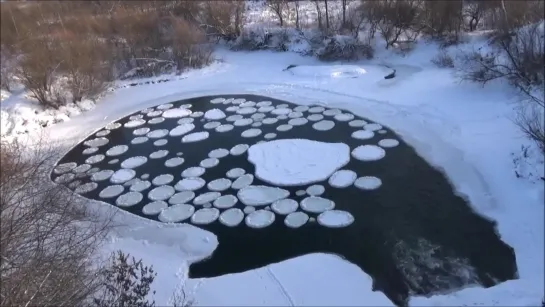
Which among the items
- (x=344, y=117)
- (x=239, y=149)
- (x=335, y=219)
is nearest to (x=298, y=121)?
(x=344, y=117)

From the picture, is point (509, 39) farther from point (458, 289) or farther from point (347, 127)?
point (458, 289)

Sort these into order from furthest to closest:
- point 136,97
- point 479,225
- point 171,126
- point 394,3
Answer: point 394,3, point 136,97, point 171,126, point 479,225

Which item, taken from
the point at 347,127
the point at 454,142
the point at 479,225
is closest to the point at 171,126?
the point at 347,127

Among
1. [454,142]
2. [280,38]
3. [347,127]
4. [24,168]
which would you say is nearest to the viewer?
[24,168]

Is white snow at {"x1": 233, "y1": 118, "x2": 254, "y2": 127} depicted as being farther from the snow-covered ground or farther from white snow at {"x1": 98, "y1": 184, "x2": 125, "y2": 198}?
white snow at {"x1": 98, "y1": 184, "x2": 125, "y2": 198}

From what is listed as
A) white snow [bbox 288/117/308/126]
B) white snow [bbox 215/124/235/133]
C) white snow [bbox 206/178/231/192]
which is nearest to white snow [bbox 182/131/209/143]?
white snow [bbox 215/124/235/133]

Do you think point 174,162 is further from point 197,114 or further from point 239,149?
point 197,114

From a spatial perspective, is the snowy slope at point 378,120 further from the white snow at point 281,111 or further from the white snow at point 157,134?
the white snow at point 157,134
